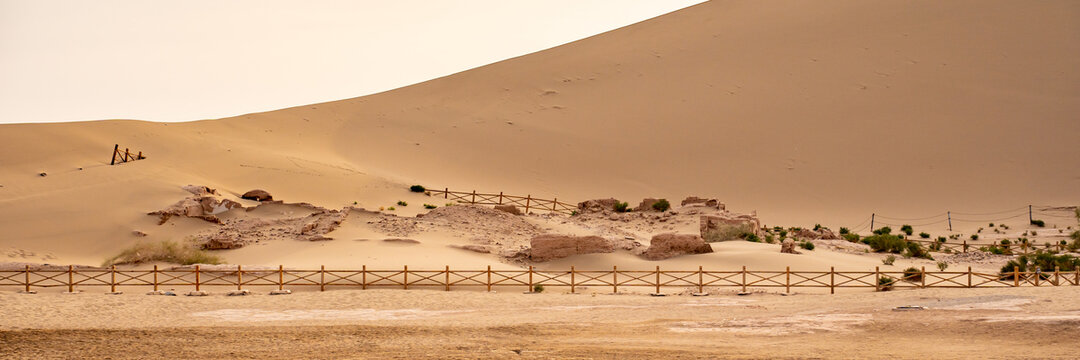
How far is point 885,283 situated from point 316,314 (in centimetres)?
1523

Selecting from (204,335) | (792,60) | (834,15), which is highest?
(834,15)

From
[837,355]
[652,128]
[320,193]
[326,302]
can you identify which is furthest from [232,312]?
[652,128]

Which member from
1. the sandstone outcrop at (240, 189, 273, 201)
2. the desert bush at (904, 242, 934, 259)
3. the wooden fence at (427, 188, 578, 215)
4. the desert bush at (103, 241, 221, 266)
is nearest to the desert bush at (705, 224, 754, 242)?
the desert bush at (904, 242, 934, 259)

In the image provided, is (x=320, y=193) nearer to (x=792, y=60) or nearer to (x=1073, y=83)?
(x=792, y=60)

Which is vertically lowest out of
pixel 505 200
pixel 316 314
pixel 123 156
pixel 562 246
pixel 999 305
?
pixel 316 314

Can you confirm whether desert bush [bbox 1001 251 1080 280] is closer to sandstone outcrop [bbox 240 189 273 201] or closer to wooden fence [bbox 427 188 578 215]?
wooden fence [bbox 427 188 578 215]

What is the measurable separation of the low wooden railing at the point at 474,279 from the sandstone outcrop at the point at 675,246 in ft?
6.93

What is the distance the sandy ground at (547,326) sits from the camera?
16.4 meters

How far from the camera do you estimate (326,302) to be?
2453cm

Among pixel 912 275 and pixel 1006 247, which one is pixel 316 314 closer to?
pixel 912 275

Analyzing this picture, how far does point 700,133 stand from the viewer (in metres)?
62.2

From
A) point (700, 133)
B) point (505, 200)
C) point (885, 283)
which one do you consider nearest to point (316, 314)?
point (885, 283)

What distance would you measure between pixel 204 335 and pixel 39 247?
19.9 metres

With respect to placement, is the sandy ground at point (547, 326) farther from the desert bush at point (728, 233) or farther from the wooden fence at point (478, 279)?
the desert bush at point (728, 233)
